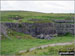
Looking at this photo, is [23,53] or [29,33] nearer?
[23,53]

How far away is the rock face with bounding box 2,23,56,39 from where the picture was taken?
3011 centimetres

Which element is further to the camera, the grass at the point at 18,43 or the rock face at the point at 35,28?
the rock face at the point at 35,28

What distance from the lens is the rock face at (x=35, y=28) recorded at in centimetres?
3011

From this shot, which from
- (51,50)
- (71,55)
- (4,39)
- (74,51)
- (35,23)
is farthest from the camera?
(35,23)

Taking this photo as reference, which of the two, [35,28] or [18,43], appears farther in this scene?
[35,28]

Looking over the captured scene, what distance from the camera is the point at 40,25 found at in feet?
105

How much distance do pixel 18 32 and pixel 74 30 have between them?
10.7 meters

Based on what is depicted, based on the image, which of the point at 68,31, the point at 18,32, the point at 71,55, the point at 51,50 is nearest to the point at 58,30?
the point at 68,31

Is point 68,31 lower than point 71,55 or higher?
lower

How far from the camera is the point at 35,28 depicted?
31281mm

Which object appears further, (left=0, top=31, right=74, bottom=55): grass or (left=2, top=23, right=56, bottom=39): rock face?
(left=2, top=23, right=56, bottom=39): rock face

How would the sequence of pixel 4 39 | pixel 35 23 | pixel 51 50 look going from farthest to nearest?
pixel 35 23
pixel 4 39
pixel 51 50

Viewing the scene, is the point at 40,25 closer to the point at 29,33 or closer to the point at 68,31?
the point at 29,33

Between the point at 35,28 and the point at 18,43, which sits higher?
the point at 18,43
